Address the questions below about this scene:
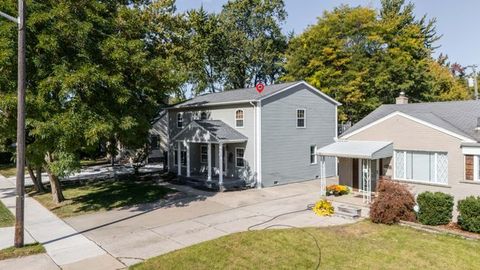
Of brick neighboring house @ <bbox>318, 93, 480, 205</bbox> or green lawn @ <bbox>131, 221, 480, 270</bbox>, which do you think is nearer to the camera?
green lawn @ <bbox>131, 221, 480, 270</bbox>

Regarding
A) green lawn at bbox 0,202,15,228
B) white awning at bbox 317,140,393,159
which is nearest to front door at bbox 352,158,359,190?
white awning at bbox 317,140,393,159

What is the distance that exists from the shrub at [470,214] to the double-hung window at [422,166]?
8.25 ft

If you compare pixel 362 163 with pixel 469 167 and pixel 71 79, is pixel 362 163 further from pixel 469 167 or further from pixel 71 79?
pixel 71 79

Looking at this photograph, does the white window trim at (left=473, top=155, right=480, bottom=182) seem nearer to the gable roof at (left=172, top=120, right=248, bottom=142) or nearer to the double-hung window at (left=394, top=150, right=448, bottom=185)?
the double-hung window at (left=394, top=150, right=448, bottom=185)

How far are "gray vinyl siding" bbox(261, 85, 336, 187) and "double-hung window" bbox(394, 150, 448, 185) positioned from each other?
320 inches

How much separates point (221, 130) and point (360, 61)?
1695 cm

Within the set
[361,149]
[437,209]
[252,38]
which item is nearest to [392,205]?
[437,209]

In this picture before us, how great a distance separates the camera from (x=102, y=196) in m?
20.3

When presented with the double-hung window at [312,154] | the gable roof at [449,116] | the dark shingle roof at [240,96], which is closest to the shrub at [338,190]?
the gable roof at [449,116]

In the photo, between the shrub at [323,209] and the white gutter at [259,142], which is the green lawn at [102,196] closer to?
the white gutter at [259,142]

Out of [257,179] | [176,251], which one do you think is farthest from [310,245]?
[257,179]

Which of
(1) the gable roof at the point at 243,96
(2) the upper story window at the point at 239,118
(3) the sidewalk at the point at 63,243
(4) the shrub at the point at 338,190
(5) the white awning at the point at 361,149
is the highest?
(1) the gable roof at the point at 243,96

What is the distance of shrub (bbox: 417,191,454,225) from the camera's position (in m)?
13.2

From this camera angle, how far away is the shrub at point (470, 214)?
483 inches
